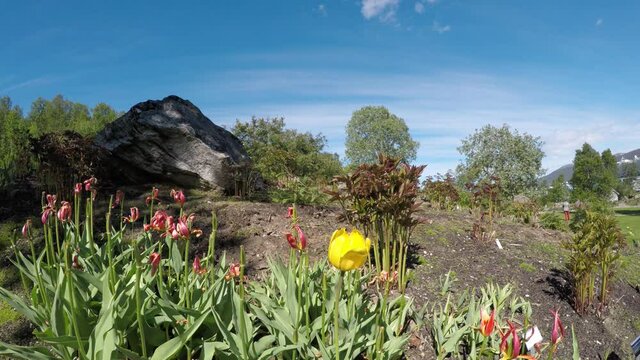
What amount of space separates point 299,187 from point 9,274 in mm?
4142

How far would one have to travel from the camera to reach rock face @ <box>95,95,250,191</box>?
6793 mm

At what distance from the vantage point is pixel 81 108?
51656mm

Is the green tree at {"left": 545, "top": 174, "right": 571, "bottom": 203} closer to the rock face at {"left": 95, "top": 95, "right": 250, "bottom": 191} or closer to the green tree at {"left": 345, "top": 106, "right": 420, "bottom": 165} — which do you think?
the green tree at {"left": 345, "top": 106, "right": 420, "bottom": 165}

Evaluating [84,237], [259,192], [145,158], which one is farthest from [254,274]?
[145,158]

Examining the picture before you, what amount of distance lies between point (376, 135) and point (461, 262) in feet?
119

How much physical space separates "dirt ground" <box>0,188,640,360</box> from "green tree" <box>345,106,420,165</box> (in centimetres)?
3319

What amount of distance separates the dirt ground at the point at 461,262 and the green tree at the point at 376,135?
33.2 metres

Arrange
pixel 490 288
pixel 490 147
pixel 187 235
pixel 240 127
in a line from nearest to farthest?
pixel 187 235, pixel 490 288, pixel 490 147, pixel 240 127

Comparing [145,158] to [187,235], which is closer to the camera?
[187,235]

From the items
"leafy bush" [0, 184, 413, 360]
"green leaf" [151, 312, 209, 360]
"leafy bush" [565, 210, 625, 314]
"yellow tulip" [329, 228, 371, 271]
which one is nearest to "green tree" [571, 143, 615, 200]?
"leafy bush" [565, 210, 625, 314]

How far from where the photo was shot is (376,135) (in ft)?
130

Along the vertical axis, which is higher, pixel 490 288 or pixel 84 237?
pixel 84 237

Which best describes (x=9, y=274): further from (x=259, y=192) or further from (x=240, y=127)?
(x=240, y=127)

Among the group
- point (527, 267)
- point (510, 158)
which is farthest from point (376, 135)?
point (527, 267)
